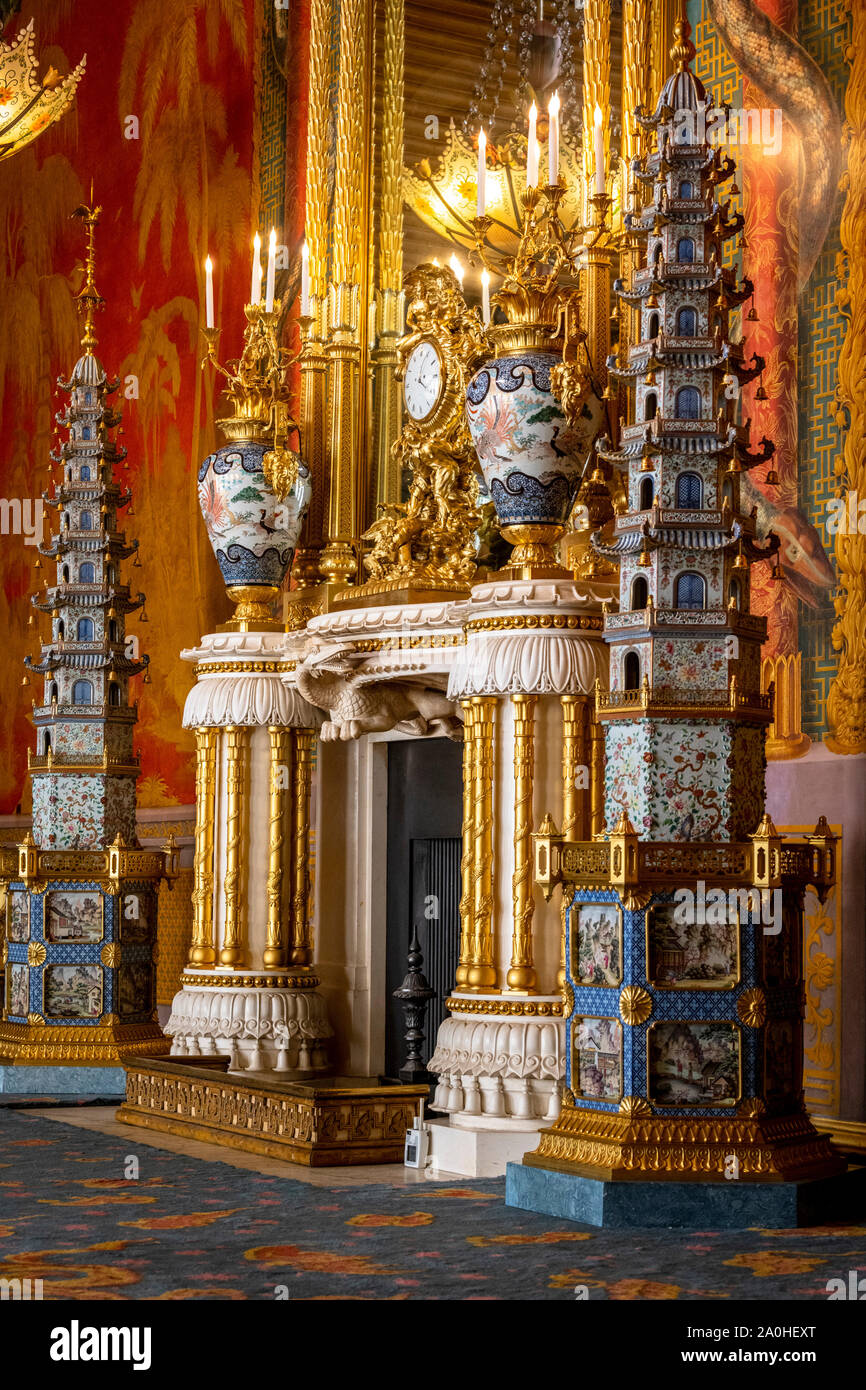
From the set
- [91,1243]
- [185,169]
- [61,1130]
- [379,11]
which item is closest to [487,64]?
[379,11]

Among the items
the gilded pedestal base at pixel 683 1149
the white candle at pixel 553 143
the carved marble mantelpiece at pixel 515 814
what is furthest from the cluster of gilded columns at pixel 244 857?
the gilded pedestal base at pixel 683 1149

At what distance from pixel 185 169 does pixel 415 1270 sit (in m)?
10.0

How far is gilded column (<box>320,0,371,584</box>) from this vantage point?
10.6 m

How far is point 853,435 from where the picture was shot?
806 centimetres

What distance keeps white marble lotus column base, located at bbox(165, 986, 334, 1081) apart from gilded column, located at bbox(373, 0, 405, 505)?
2919mm

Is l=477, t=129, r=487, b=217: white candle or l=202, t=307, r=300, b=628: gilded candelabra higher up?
l=477, t=129, r=487, b=217: white candle

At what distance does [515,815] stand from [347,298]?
14.0 ft

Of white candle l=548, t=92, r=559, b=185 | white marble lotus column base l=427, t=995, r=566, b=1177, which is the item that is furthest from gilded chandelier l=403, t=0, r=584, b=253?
white marble lotus column base l=427, t=995, r=566, b=1177

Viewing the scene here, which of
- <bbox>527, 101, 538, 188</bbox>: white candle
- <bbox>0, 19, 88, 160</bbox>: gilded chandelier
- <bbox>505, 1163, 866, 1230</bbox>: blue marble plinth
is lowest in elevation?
<bbox>505, 1163, 866, 1230</bbox>: blue marble plinth

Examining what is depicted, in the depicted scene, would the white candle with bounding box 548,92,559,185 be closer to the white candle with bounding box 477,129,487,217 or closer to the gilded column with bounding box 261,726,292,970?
the white candle with bounding box 477,129,487,217

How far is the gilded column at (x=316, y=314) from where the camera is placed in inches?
424

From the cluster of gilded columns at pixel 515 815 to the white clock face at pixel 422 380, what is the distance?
2.35m

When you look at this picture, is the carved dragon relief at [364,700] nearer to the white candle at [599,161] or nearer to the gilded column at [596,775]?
the gilded column at [596,775]

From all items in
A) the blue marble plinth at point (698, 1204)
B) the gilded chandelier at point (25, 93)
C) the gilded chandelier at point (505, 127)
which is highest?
the gilded chandelier at point (25, 93)
